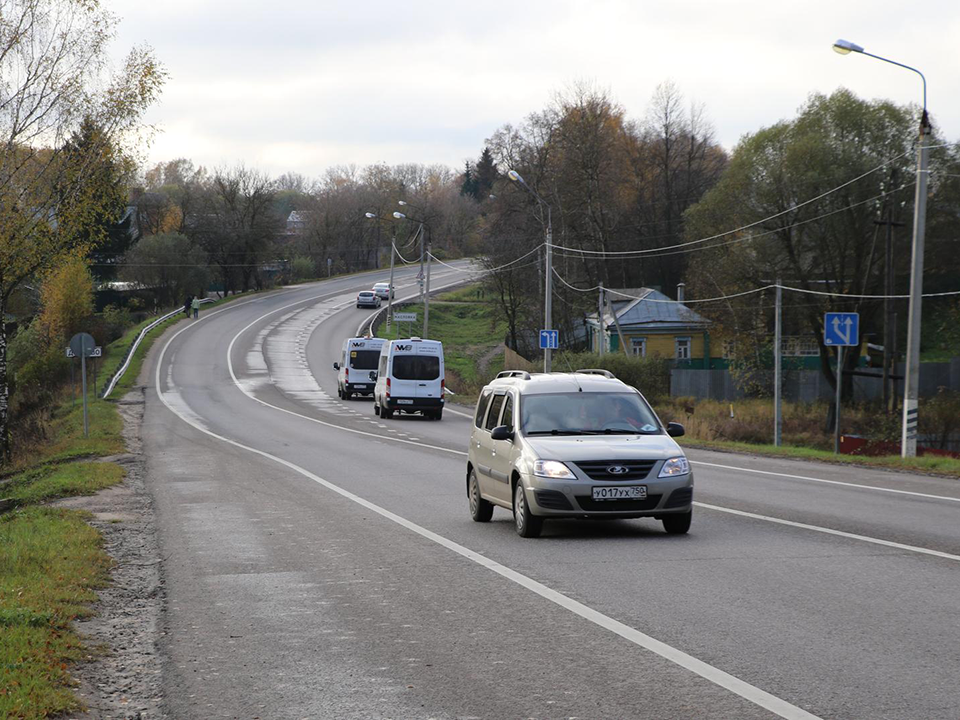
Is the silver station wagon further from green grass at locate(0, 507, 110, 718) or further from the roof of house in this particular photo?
the roof of house

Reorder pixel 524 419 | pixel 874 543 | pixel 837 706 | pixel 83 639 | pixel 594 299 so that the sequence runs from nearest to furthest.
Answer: pixel 837 706
pixel 83 639
pixel 874 543
pixel 524 419
pixel 594 299

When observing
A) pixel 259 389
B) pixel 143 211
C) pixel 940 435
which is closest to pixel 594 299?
pixel 259 389

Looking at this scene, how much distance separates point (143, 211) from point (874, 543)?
10730 cm

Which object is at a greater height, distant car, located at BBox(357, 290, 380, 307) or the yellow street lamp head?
the yellow street lamp head

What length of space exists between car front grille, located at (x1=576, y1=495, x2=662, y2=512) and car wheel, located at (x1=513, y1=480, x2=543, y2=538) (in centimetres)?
56

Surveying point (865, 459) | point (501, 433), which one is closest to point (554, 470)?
point (501, 433)

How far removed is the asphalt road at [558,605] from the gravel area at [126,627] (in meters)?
0.15

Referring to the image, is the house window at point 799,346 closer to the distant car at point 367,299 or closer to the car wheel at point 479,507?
the distant car at point 367,299

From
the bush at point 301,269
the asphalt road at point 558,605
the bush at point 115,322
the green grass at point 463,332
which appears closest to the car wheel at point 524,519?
the asphalt road at point 558,605

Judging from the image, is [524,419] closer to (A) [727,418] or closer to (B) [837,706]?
(B) [837,706]

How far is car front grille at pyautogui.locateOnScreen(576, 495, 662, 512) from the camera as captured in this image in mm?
11758

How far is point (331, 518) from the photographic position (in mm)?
14484

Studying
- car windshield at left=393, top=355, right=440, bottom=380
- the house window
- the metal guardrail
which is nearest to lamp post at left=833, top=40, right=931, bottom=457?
car windshield at left=393, top=355, right=440, bottom=380

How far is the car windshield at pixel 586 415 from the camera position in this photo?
1292cm
